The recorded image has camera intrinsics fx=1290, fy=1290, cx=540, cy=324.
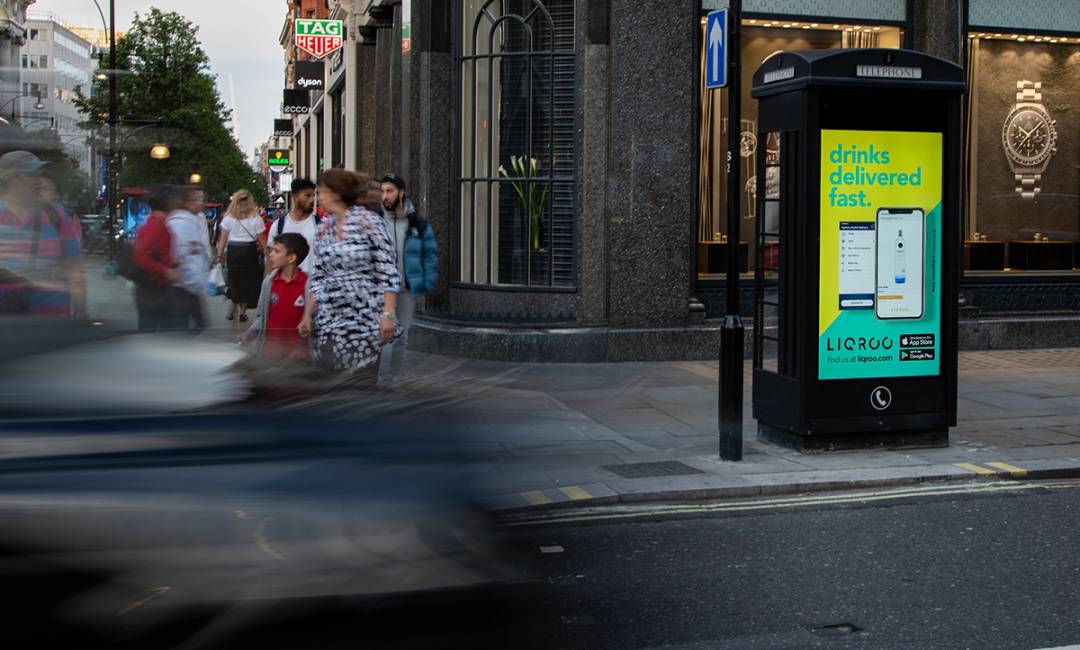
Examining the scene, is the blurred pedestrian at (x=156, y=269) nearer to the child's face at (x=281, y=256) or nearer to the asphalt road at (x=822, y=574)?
the asphalt road at (x=822, y=574)

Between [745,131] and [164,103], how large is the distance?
33.7 feet

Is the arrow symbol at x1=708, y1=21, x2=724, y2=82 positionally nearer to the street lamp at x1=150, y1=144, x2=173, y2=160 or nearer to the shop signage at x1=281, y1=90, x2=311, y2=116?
the street lamp at x1=150, y1=144, x2=173, y2=160


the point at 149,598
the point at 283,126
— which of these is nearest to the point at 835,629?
the point at 149,598

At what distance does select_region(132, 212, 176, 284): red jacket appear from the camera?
447 cm

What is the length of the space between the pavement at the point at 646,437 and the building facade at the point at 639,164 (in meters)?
0.80

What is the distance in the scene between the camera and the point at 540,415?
31.6 ft

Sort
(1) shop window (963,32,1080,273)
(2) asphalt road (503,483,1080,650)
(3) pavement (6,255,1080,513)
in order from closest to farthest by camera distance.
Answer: (3) pavement (6,255,1080,513)
(2) asphalt road (503,483,1080,650)
(1) shop window (963,32,1080,273)

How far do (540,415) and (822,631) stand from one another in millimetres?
4881

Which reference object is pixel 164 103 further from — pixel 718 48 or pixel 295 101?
pixel 295 101

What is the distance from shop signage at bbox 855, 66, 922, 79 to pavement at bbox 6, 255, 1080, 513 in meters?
2.38

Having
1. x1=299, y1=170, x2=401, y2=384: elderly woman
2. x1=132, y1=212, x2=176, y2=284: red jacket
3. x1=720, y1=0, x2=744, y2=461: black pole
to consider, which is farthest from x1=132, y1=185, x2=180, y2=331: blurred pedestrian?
x1=720, y1=0, x2=744, y2=461: black pole

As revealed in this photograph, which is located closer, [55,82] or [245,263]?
[55,82]

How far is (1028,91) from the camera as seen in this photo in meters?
14.9

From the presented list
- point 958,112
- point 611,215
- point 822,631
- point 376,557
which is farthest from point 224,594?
point 611,215
